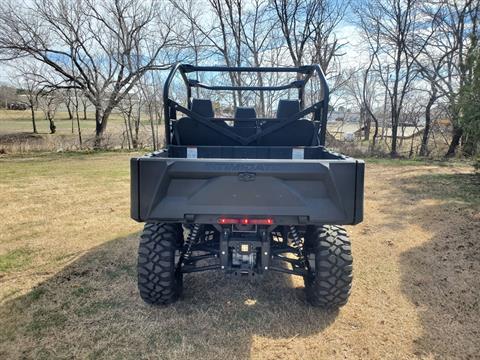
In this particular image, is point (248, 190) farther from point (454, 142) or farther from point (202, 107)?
point (454, 142)

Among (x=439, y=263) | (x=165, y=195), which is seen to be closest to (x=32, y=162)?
(x=165, y=195)

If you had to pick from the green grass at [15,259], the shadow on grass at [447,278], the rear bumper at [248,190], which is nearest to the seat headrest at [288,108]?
the rear bumper at [248,190]

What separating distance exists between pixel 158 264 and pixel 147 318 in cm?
42

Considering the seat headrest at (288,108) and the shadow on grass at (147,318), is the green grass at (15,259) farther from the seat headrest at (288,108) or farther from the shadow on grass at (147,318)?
the seat headrest at (288,108)

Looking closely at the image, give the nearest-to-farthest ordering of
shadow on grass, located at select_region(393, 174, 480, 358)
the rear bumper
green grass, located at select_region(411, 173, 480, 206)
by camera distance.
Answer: the rear bumper
shadow on grass, located at select_region(393, 174, 480, 358)
green grass, located at select_region(411, 173, 480, 206)

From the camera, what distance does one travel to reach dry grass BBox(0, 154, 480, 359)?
2211 mm

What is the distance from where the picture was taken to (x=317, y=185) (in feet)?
7.01

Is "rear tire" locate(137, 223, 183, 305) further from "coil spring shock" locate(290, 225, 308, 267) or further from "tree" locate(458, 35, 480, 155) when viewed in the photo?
"tree" locate(458, 35, 480, 155)

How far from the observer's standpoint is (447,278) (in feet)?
10.5

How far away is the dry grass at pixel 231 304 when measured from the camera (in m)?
2.21

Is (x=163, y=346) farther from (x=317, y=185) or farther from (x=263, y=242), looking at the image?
(x=317, y=185)

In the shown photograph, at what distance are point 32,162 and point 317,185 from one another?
11500 mm

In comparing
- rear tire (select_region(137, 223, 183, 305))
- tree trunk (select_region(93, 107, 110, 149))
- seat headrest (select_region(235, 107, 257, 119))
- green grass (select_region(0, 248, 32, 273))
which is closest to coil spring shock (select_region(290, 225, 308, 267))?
rear tire (select_region(137, 223, 183, 305))

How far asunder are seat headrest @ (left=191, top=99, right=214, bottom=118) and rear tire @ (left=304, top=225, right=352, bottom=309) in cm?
177
